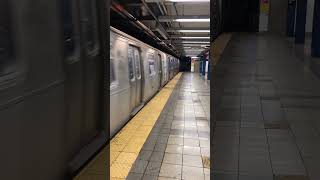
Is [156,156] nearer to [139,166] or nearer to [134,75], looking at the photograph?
[139,166]

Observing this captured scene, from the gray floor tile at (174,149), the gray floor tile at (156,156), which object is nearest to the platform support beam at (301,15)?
the gray floor tile at (174,149)

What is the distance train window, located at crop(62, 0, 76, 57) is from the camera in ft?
5.59

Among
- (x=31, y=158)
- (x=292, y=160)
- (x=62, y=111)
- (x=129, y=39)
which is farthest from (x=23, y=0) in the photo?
(x=129, y=39)

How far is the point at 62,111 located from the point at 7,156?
17.0 inches

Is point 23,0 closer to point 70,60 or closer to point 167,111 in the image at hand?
point 70,60

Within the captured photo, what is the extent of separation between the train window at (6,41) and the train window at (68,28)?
0.40m

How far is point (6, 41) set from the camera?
1.29m

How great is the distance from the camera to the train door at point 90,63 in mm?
1832

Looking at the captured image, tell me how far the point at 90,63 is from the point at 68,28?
0.82 ft

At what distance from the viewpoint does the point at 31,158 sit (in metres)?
1.43

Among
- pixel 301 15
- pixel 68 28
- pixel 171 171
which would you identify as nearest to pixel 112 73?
pixel 171 171

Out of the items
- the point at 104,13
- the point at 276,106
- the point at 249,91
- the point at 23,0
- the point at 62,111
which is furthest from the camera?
the point at 249,91

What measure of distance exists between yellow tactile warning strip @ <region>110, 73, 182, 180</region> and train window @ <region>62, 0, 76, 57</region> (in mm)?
1269

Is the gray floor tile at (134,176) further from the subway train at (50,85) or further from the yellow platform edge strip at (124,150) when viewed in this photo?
the subway train at (50,85)
